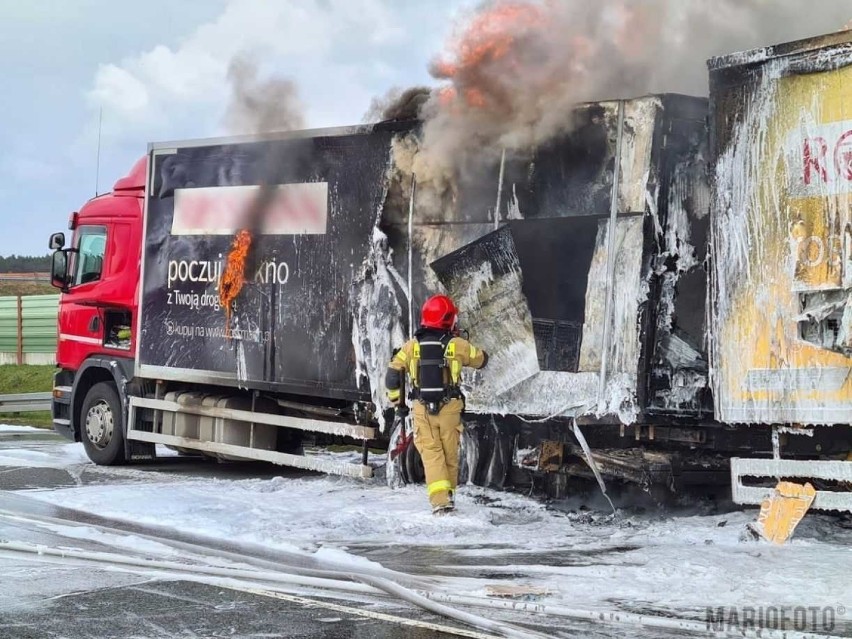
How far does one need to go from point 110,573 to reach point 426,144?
448 centimetres

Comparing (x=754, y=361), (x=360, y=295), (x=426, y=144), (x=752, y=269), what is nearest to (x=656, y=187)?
(x=752, y=269)

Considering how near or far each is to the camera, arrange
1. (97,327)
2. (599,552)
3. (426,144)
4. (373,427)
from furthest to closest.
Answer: (97,327)
(373,427)
(426,144)
(599,552)

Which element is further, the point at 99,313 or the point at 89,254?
the point at 89,254

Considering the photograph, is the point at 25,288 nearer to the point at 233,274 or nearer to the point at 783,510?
the point at 233,274

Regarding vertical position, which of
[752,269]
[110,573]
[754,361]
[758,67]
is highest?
[758,67]

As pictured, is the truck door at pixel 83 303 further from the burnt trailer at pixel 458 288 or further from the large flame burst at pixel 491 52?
the large flame burst at pixel 491 52

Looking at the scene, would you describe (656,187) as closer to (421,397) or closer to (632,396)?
(632,396)

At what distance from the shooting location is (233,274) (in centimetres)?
1103

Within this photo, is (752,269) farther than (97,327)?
No

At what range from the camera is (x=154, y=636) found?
513cm

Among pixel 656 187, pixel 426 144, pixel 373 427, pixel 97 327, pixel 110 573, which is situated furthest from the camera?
pixel 97 327

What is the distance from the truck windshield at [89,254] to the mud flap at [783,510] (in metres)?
8.69

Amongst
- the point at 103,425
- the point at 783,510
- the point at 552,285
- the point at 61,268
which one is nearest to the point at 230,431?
the point at 103,425

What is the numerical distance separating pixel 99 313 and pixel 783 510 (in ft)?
28.3
